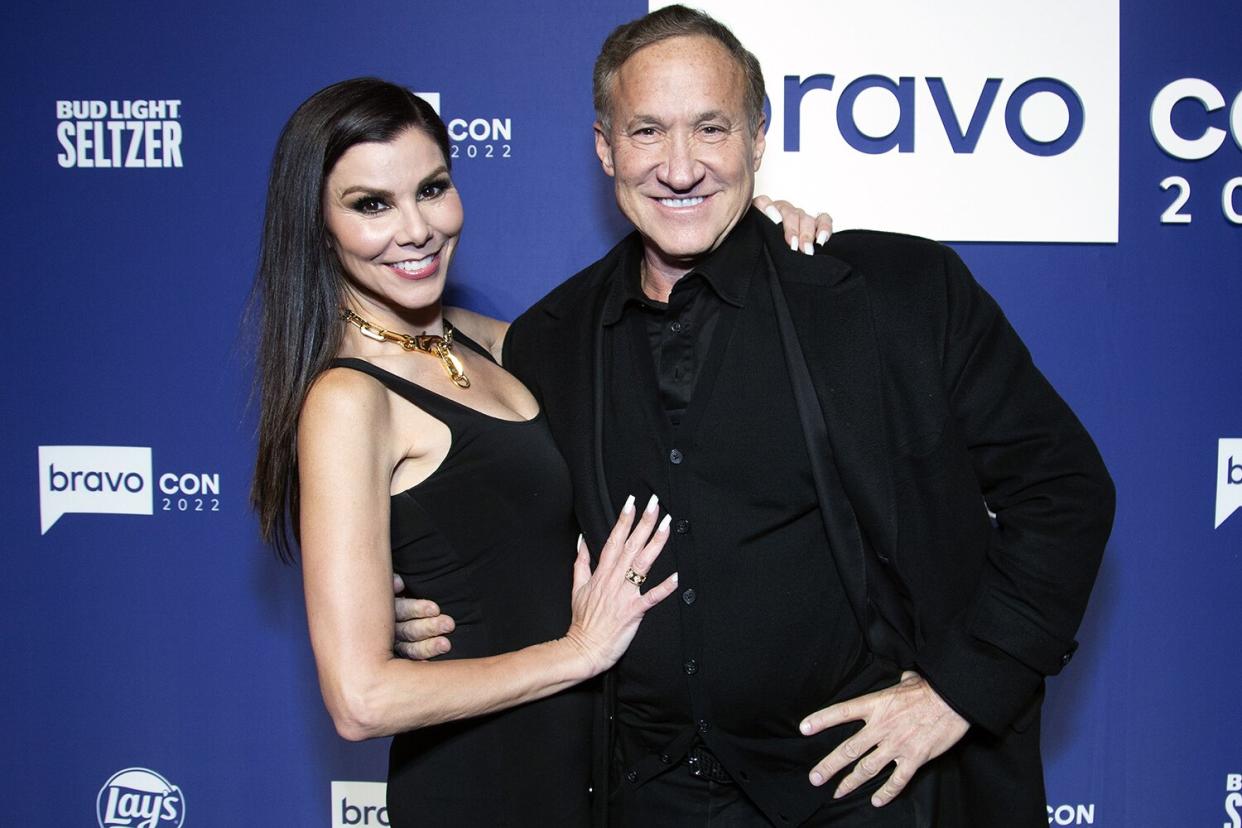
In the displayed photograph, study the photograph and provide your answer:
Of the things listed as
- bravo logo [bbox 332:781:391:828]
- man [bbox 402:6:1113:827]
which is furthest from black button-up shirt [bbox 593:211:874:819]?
bravo logo [bbox 332:781:391:828]

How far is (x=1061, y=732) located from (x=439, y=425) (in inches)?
71.2

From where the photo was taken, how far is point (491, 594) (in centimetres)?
158

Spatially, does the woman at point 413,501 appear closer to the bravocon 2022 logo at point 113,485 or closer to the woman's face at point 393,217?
the woman's face at point 393,217

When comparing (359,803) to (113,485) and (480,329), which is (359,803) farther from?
(480,329)

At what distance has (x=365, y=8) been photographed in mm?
2330

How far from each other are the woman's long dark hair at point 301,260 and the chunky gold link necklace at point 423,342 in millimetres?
58

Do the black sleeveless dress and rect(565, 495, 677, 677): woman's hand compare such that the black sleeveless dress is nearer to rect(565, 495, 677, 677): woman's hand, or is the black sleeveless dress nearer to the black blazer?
rect(565, 495, 677, 677): woman's hand

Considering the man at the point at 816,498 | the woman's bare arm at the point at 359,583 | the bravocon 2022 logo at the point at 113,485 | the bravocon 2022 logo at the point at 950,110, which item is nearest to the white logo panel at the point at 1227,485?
the bravocon 2022 logo at the point at 950,110

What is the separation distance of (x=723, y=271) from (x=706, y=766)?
2.69 feet

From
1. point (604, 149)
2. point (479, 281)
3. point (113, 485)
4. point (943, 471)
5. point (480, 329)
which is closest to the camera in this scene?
point (943, 471)

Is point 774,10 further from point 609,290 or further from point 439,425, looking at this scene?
point 439,425

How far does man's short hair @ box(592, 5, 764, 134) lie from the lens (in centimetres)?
159

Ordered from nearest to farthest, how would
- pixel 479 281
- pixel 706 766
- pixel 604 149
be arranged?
pixel 706 766
pixel 604 149
pixel 479 281

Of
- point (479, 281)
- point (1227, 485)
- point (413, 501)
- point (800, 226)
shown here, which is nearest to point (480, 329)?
point (479, 281)
